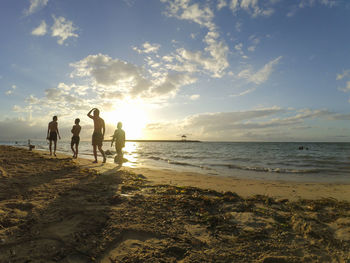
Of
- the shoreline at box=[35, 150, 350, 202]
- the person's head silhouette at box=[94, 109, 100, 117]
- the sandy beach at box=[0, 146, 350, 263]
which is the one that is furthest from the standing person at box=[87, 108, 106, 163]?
the sandy beach at box=[0, 146, 350, 263]

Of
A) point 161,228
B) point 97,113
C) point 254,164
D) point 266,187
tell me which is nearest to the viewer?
point 161,228

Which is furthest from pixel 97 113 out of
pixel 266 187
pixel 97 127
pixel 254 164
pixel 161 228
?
pixel 254 164

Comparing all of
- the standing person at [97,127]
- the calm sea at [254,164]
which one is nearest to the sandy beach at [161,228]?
the standing person at [97,127]

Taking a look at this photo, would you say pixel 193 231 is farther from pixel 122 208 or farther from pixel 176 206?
pixel 122 208

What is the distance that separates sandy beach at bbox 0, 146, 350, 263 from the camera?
1.90 meters

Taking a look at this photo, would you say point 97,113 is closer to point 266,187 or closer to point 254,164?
point 266,187

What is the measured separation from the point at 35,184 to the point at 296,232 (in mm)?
5055

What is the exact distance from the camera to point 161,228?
2420 mm

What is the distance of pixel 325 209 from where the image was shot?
3.51 meters

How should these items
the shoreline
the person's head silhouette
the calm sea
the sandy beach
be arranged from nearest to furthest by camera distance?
1. the sandy beach
2. the shoreline
3. the person's head silhouette
4. the calm sea

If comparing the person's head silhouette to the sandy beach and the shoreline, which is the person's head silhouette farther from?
the sandy beach

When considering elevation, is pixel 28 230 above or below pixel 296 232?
above

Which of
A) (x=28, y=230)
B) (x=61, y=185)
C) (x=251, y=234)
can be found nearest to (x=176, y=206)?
(x=251, y=234)

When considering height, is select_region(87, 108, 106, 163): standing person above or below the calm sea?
above
